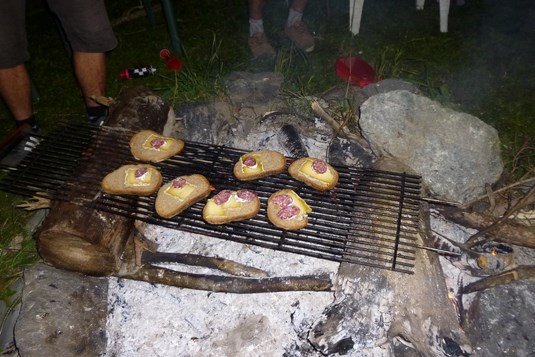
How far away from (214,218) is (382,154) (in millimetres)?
1893

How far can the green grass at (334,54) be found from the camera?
17.2 feet

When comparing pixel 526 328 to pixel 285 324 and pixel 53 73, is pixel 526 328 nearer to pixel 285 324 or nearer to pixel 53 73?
pixel 285 324

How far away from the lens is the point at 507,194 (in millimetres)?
3582

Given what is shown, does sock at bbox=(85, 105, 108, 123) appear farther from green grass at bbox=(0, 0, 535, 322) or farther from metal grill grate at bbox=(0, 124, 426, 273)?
metal grill grate at bbox=(0, 124, 426, 273)

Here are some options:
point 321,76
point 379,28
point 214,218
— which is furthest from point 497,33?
point 214,218

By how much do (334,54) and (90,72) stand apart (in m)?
4.11

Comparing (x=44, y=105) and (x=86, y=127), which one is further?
(x=44, y=105)

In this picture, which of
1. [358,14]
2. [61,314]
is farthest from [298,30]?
[61,314]

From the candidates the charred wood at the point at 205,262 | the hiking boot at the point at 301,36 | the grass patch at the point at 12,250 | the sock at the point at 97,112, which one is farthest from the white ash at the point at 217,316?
A: the hiking boot at the point at 301,36

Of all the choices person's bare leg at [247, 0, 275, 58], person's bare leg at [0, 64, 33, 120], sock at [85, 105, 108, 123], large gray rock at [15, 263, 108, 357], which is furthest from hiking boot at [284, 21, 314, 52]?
large gray rock at [15, 263, 108, 357]

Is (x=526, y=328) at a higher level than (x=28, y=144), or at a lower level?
lower

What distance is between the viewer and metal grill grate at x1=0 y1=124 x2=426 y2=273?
8.89ft

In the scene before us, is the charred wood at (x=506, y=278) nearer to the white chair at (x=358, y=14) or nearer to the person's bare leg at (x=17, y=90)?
the white chair at (x=358, y=14)

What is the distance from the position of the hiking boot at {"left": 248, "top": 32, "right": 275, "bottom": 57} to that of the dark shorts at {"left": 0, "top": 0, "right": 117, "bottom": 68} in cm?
270
